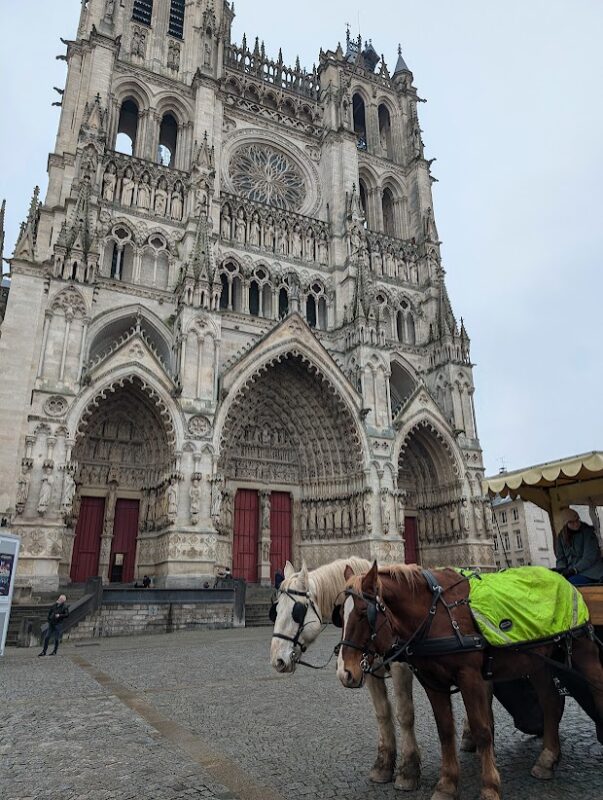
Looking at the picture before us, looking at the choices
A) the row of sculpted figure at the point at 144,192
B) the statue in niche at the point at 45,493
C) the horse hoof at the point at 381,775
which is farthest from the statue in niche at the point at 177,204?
the horse hoof at the point at 381,775

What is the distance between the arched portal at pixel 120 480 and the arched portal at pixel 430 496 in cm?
1177

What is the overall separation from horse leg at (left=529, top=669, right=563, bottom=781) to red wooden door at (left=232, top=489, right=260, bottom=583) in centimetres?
2010

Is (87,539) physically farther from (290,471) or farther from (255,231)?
(255,231)

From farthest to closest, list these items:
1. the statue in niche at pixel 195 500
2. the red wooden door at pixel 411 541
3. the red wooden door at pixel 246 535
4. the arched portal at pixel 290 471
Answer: the red wooden door at pixel 411 541
the arched portal at pixel 290 471
the red wooden door at pixel 246 535
the statue in niche at pixel 195 500

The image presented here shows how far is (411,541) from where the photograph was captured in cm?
2748

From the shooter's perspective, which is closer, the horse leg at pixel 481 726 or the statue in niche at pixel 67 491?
the horse leg at pixel 481 726

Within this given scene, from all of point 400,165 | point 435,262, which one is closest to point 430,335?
point 435,262

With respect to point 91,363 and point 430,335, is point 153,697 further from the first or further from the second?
point 430,335

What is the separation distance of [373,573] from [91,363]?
63.4 feet

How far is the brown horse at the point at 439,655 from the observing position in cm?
366

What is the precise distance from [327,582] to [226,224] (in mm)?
24471

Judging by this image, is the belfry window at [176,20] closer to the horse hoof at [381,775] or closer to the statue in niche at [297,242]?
the statue in niche at [297,242]

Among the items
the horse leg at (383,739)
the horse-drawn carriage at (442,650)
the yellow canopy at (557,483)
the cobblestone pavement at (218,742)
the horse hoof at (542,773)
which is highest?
the yellow canopy at (557,483)

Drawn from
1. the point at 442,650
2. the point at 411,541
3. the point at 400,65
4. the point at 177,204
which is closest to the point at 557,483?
the point at 442,650
